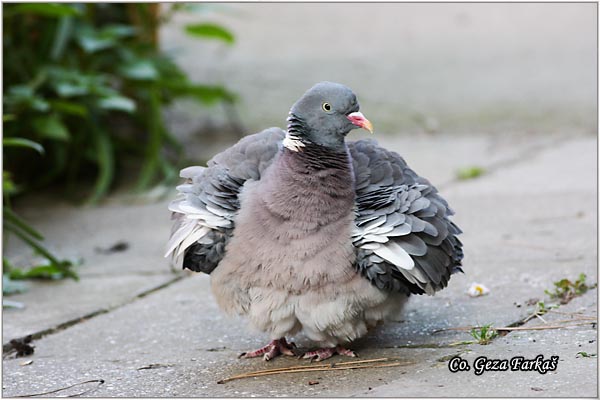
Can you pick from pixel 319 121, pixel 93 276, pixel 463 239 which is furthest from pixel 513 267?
pixel 93 276

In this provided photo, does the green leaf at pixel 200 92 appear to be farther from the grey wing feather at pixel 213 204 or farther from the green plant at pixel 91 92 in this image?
the grey wing feather at pixel 213 204

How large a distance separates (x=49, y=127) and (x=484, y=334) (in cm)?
335

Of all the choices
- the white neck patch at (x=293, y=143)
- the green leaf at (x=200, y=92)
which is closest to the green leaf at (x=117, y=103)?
the green leaf at (x=200, y=92)

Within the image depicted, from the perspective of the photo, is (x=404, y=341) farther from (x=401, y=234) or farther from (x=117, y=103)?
(x=117, y=103)

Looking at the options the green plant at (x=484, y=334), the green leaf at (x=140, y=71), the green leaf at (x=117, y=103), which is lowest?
the green plant at (x=484, y=334)

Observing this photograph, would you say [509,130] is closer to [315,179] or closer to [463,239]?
[463,239]

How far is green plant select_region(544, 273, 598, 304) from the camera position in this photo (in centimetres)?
352

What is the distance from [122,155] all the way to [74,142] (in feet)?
1.50

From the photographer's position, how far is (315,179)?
3.11 m

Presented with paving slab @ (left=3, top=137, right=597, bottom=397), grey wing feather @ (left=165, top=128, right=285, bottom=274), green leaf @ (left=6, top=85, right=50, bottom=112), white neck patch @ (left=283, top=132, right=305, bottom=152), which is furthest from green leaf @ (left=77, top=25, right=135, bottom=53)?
white neck patch @ (left=283, top=132, right=305, bottom=152)

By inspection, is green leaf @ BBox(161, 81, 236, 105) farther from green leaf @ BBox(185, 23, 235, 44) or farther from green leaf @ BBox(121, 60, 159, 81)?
green leaf @ BBox(185, 23, 235, 44)

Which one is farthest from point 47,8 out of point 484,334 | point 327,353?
point 484,334

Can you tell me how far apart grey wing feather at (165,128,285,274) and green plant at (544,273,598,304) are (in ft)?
4.03

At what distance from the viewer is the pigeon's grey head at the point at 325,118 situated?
3133mm
